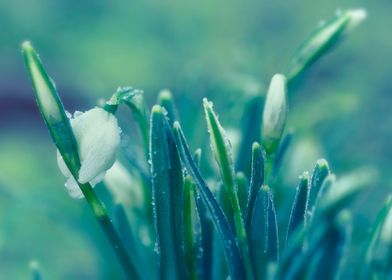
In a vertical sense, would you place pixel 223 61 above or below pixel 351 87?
above

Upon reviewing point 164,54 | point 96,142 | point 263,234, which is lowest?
point 263,234

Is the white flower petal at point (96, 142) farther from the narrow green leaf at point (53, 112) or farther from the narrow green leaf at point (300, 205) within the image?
the narrow green leaf at point (300, 205)

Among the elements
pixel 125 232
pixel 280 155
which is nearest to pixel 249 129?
pixel 280 155

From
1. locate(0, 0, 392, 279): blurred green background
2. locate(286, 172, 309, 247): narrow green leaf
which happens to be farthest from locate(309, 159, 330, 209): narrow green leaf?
locate(0, 0, 392, 279): blurred green background

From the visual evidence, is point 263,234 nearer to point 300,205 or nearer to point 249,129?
point 300,205

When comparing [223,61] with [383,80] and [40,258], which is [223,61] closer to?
[383,80]

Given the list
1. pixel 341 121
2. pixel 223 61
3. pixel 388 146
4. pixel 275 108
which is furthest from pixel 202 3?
pixel 275 108

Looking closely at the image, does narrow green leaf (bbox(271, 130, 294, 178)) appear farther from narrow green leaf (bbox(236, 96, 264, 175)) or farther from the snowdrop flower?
the snowdrop flower
